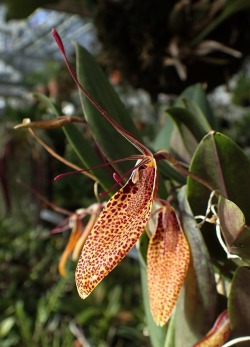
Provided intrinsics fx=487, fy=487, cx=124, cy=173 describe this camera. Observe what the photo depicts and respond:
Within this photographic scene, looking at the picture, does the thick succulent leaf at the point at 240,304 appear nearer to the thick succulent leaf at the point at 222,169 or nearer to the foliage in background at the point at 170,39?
the thick succulent leaf at the point at 222,169

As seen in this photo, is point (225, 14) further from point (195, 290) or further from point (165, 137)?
point (195, 290)

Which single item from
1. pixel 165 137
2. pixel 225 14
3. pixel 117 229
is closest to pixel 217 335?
pixel 117 229

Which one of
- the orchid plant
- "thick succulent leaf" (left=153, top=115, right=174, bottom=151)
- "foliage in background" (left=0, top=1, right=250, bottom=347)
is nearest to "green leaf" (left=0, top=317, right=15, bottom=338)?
"foliage in background" (left=0, top=1, right=250, bottom=347)

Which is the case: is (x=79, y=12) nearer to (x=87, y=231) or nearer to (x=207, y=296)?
(x=87, y=231)

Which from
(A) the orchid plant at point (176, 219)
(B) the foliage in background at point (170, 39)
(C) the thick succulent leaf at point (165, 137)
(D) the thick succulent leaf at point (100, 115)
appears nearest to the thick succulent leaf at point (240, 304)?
(A) the orchid plant at point (176, 219)

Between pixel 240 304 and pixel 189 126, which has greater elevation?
pixel 189 126

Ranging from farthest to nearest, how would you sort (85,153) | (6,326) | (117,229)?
(6,326) → (85,153) → (117,229)
